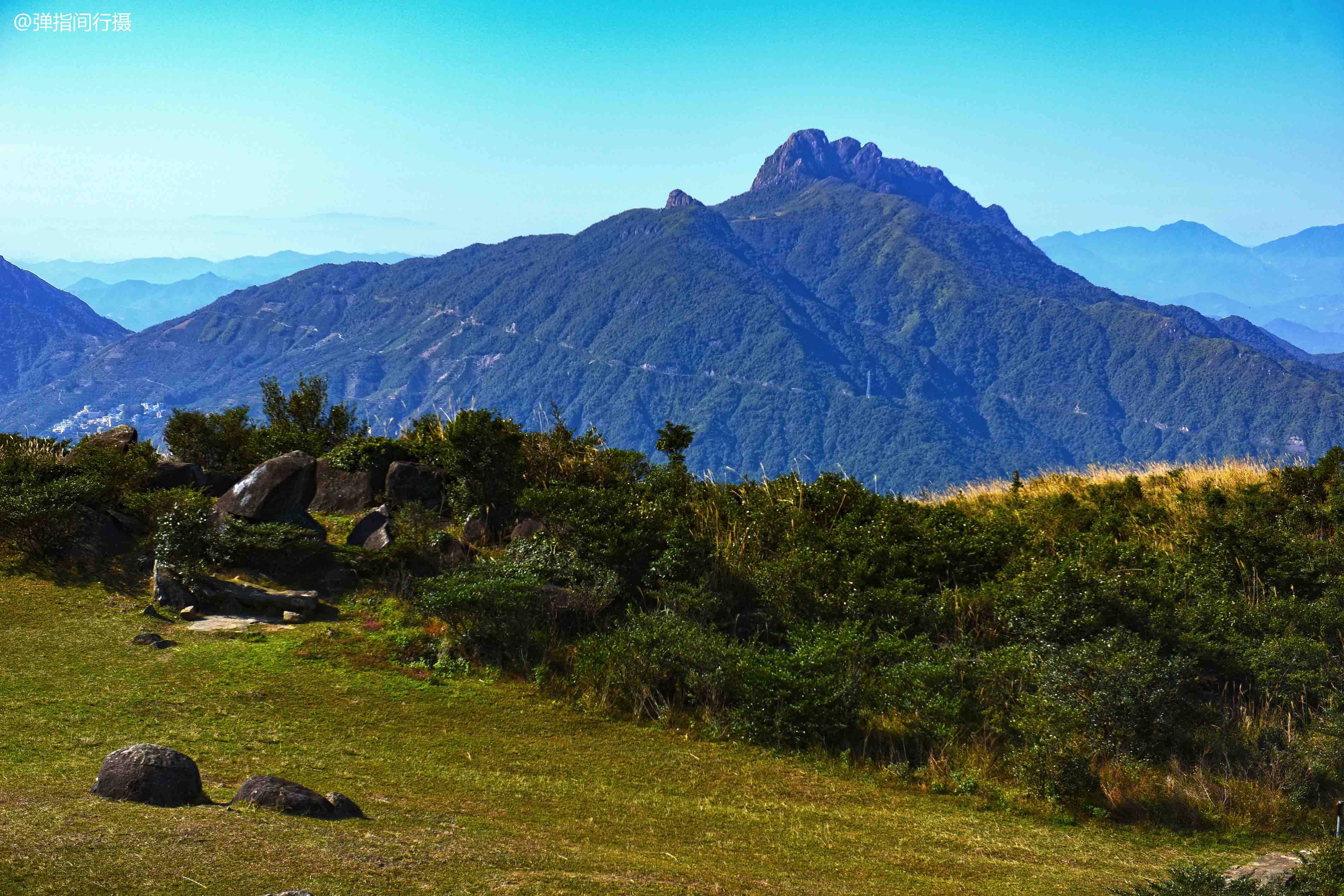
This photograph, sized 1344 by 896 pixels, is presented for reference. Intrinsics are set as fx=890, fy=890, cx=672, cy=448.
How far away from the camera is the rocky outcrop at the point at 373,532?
39.4 ft

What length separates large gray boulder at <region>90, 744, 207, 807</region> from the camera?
16.8 ft

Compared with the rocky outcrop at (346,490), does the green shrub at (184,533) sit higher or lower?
lower

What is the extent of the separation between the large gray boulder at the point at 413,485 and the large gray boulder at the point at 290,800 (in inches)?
315

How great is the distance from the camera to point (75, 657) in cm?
868

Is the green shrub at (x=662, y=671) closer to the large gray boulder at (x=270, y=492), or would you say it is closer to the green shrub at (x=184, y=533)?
the green shrub at (x=184, y=533)

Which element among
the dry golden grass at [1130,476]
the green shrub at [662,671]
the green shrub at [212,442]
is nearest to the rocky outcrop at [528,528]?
the green shrub at [662,671]

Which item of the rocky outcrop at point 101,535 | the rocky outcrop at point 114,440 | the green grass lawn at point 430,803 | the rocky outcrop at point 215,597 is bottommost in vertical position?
the green grass lawn at point 430,803

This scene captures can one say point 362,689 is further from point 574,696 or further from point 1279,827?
point 1279,827

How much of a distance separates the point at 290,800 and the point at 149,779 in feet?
2.63

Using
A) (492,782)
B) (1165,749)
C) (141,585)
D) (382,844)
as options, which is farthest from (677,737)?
(141,585)

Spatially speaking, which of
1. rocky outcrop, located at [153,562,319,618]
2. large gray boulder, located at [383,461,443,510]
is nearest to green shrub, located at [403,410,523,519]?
large gray boulder, located at [383,461,443,510]

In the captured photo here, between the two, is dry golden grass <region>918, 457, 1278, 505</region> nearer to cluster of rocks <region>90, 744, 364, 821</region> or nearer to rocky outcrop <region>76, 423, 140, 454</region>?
cluster of rocks <region>90, 744, 364, 821</region>

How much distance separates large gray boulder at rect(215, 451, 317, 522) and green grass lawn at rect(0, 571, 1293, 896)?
2.39 meters

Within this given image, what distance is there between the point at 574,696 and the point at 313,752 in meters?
2.67
